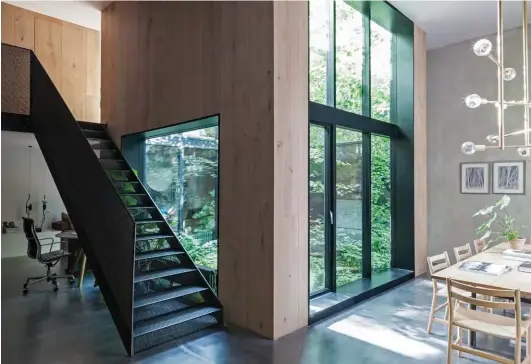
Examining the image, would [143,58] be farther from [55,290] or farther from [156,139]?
[55,290]

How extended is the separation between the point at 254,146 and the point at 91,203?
6.27 feet

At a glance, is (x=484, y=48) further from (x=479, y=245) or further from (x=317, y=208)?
(x=479, y=245)

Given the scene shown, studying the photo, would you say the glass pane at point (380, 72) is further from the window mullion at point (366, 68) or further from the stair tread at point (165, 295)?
the stair tread at point (165, 295)

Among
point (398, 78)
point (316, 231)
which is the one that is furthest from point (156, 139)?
point (398, 78)

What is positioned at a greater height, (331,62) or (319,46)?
(319,46)

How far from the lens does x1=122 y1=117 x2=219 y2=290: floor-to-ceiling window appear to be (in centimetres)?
490

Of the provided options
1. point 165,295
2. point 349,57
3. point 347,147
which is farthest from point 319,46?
point 165,295

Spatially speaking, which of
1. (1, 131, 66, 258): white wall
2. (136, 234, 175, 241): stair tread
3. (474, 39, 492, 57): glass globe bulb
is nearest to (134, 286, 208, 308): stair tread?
(136, 234, 175, 241): stair tread

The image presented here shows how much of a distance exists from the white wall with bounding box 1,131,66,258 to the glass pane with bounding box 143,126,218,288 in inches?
150

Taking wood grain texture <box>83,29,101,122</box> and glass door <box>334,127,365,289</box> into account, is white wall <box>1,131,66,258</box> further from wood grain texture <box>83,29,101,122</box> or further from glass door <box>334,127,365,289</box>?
glass door <box>334,127,365,289</box>

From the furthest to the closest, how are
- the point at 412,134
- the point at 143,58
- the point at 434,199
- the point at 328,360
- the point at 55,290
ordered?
the point at 434,199 → the point at 412,134 → the point at 143,58 → the point at 55,290 → the point at 328,360

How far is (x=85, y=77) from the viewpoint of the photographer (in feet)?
26.2

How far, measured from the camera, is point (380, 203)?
604 centimetres

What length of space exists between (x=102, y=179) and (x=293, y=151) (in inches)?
79.8
